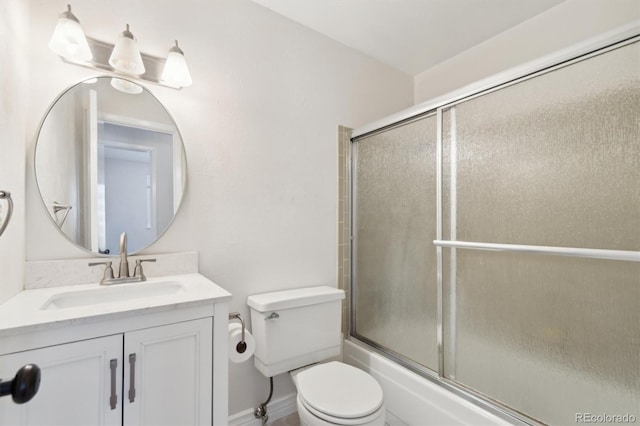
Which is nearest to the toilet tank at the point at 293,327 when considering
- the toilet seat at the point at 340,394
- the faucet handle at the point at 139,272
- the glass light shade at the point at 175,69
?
the toilet seat at the point at 340,394

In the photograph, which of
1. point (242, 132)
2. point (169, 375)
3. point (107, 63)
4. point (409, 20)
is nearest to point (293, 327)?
point (169, 375)

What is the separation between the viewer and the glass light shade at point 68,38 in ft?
3.87

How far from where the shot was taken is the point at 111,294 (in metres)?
1.21

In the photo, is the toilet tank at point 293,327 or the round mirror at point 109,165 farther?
the toilet tank at point 293,327

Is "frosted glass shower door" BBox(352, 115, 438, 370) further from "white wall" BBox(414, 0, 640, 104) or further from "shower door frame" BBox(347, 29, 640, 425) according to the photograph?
"white wall" BBox(414, 0, 640, 104)

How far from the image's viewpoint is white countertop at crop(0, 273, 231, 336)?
2.70ft

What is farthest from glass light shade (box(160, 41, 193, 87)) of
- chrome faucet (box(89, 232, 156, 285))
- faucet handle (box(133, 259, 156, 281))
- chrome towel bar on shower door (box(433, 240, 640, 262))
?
chrome towel bar on shower door (box(433, 240, 640, 262))

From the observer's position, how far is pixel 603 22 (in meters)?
1.56

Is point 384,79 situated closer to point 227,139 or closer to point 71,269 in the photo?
point 227,139

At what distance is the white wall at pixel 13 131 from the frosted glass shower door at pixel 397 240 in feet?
5.48

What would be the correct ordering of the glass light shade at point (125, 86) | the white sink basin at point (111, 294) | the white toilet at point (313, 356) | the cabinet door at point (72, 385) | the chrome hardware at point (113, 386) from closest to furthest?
the cabinet door at point (72, 385) < the chrome hardware at point (113, 386) < the white sink basin at point (111, 294) < the white toilet at point (313, 356) < the glass light shade at point (125, 86)

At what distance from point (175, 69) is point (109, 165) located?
52cm

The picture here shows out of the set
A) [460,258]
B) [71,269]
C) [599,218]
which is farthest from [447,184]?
[71,269]

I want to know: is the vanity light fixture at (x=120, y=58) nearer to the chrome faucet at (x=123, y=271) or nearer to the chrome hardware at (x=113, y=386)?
the chrome faucet at (x=123, y=271)
